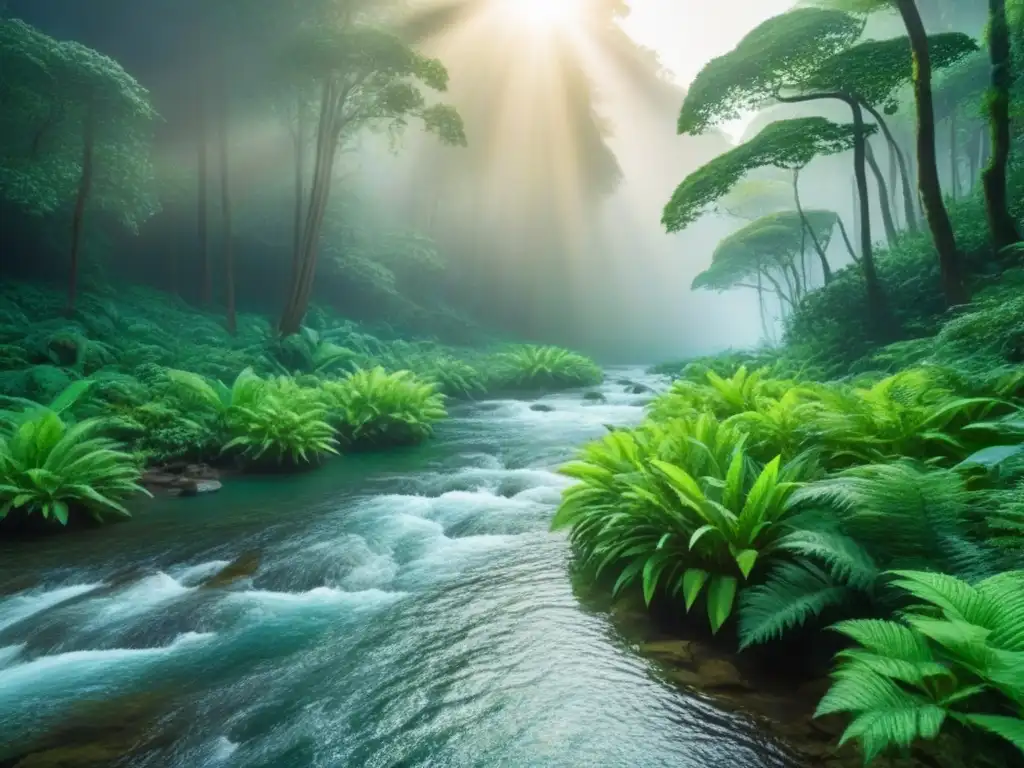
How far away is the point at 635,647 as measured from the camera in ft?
11.5

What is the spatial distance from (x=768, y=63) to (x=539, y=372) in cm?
1417

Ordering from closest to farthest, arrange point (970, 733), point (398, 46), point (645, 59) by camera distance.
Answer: point (970, 733) < point (398, 46) < point (645, 59)

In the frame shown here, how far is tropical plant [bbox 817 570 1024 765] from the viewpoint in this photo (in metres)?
1.96

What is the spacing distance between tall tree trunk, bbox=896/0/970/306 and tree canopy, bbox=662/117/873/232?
2.70 m

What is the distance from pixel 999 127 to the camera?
8.88 meters

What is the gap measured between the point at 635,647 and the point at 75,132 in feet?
62.4

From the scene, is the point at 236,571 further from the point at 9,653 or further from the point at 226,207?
the point at 226,207

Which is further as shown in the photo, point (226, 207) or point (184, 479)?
point (226, 207)

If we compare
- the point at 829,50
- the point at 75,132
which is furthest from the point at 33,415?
the point at 829,50

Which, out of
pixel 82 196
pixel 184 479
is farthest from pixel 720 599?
pixel 82 196

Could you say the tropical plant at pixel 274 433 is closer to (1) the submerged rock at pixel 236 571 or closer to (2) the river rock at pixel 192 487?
(2) the river rock at pixel 192 487

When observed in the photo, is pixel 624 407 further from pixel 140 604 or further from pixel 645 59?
pixel 645 59

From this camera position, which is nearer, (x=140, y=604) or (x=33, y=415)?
(x=140, y=604)

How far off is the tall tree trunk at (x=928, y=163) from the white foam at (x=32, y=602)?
12101 millimetres
